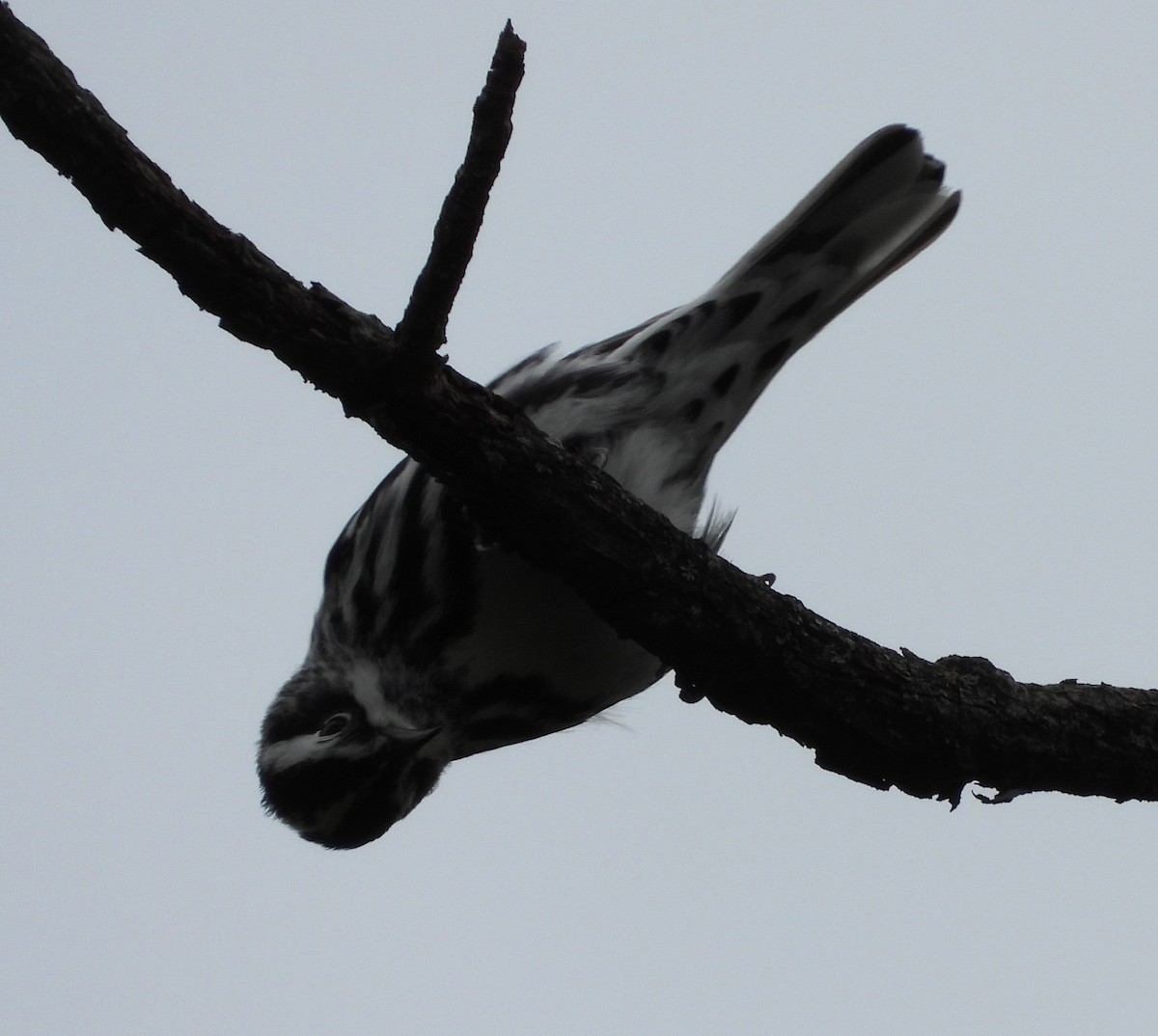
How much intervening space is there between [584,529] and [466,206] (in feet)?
2.45

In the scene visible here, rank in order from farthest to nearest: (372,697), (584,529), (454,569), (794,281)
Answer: (794,281)
(372,697)
(454,569)
(584,529)

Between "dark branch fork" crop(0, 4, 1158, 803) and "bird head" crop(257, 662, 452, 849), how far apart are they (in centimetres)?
81

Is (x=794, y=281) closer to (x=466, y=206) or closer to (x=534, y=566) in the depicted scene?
(x=534, y=566)

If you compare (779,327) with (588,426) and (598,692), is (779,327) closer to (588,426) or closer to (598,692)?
(588,426)

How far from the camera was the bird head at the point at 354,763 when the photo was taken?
356 cm

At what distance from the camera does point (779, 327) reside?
164 inches

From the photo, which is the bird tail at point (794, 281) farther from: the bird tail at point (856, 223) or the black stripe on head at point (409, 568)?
the black stripe on head at point (409, 568)

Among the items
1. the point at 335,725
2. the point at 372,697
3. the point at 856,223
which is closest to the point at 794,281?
the point at 856,223

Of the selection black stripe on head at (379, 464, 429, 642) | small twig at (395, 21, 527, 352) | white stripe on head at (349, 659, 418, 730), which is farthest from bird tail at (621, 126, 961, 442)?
small twig at (395, 21, 527, 352)

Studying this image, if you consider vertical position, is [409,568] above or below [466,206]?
below

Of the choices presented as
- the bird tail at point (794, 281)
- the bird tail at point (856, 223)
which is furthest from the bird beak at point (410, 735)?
the bird tail at point (856, 223)

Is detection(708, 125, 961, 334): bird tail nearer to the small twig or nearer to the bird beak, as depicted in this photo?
the bird beak

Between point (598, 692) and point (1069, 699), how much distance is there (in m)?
1.26

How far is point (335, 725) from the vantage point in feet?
12.1
